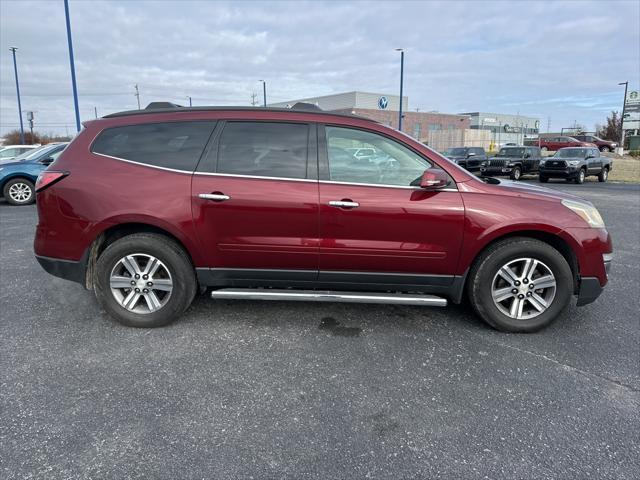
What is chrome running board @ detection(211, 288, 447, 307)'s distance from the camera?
3.48m

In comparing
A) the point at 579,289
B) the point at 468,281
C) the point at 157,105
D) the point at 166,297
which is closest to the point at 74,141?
the point at 157,105

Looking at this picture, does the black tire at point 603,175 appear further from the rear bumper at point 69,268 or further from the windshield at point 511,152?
the rear bumper at point 69,268

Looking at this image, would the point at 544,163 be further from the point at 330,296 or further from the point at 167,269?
the point at 167,269

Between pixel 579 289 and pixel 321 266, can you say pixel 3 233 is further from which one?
pixel 579 289

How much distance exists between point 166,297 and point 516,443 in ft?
9.14

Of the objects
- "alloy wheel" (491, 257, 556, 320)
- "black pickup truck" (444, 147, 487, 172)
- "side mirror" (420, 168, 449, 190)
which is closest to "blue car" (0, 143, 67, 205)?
"side mirror" (420, 168, 449, 190)

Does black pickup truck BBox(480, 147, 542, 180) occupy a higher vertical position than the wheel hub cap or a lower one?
higher

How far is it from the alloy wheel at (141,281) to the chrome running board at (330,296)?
454 mm

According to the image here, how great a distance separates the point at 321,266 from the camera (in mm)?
3582

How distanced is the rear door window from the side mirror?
3.13 feet

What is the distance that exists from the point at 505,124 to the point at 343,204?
8969cm

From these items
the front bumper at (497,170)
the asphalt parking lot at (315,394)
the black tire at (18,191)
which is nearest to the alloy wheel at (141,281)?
the asphalt parking lot at (315,394)

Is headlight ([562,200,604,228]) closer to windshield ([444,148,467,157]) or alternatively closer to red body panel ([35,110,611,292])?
red body panel ([35,110,611,292])

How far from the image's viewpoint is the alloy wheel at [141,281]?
11.8 feet
